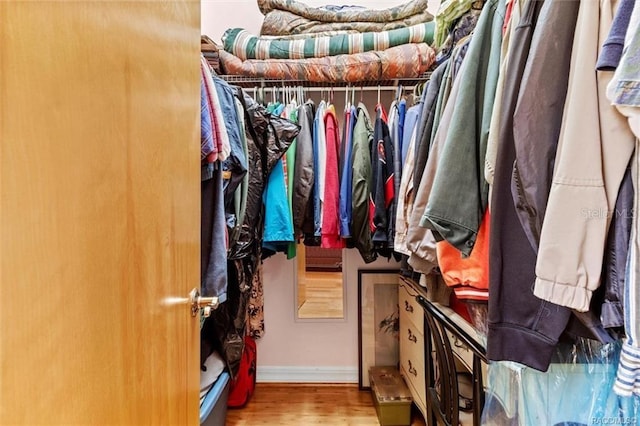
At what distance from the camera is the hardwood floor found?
1905mm

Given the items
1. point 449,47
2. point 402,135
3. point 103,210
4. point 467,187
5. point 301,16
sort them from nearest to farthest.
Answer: point 103,210 → point 467,187 → point 449,47 → point 402,135 → point 301,16

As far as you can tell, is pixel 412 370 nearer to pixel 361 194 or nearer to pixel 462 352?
pixel 462 352

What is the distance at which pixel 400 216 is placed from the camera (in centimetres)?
142

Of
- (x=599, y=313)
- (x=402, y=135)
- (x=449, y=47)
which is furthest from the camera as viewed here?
(x=402, y=135)

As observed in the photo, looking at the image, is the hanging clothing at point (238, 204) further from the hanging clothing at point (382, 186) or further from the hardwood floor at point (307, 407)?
the hardwood floor at point (307, 407)

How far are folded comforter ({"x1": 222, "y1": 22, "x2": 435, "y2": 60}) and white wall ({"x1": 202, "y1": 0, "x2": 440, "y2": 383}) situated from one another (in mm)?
473

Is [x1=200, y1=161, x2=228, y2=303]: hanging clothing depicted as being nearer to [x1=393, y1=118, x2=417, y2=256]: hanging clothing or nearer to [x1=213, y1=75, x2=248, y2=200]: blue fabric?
[x1=213, y1=75, x2=248, y2=200]: blue fabric

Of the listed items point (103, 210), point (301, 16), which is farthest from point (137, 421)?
point (301, 16)

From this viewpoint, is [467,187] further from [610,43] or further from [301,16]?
[301,16]

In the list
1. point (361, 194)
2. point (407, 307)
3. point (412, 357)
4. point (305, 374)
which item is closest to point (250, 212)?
point (361, 194)

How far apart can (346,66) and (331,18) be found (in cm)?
37

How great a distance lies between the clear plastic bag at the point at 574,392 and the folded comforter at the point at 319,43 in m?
1.67

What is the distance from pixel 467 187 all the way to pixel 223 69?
5.47 feet

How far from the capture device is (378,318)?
7.53 feet
